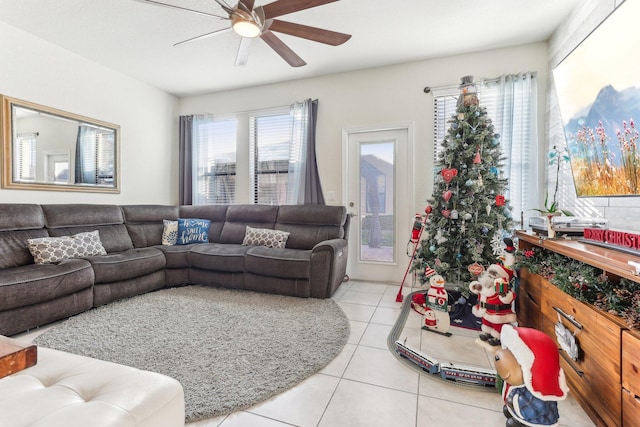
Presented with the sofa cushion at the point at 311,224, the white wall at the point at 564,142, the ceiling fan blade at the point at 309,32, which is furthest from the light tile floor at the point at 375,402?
the ceiling fan blade at the point at 309,32

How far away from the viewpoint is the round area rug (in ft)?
5.17

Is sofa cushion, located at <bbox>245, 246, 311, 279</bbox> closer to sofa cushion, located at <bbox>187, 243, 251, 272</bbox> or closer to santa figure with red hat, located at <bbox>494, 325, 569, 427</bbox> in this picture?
sofa cushion, located at <bbox>187, 243, 251, 272</bbox>

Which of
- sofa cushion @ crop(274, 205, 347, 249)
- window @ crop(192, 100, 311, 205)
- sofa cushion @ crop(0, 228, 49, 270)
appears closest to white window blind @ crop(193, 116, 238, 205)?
window @ crop(192, 100, 311, 205)

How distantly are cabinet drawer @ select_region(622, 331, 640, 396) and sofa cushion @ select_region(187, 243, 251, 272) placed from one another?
2889 millimetres

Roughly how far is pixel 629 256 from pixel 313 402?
5.39ft

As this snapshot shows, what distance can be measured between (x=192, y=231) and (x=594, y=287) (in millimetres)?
3909

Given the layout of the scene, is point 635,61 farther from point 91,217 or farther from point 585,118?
point 91,217

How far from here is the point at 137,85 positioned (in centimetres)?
408

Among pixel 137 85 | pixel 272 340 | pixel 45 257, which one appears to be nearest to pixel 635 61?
pixel 272 340

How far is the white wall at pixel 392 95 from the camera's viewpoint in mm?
3201

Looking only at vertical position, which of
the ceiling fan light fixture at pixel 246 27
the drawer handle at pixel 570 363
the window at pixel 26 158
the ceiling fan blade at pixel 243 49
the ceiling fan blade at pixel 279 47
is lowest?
the drawer handle at pixel 570 363

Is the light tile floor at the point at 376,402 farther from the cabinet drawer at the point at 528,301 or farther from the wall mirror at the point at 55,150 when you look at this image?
the wall mirror at the point at 55,150

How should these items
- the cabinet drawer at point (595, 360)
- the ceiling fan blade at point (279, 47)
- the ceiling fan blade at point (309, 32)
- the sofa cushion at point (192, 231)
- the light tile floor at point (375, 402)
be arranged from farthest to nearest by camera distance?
the sofa cushion at point (192, 231) < the ceiling fan blade at point (279, 47) < the ceiling fan blade at point (309, 32) < the light tile floor at point (375, 402) < the cabinet drawer at point (595, 360)

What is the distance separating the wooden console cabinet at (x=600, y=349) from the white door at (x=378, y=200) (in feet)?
6.12
